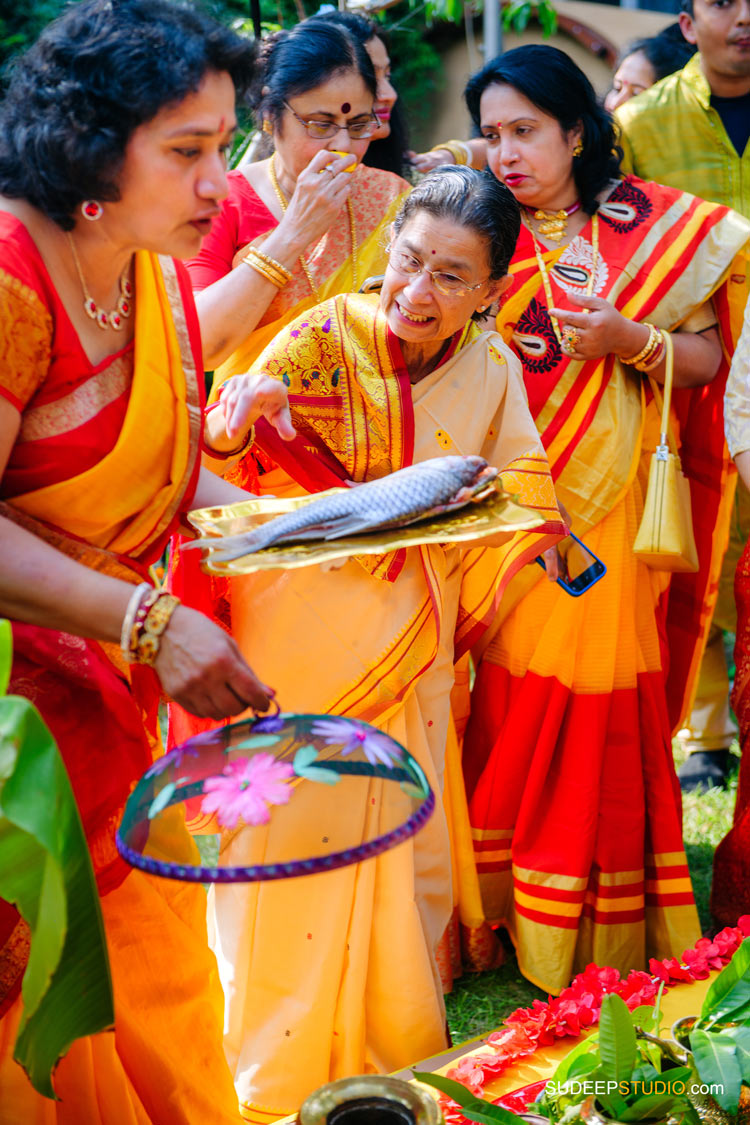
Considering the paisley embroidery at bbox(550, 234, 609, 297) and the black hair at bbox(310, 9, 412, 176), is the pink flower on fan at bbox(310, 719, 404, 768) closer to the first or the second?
the paisley embroidery at bbox(550, 234, 609, 297)

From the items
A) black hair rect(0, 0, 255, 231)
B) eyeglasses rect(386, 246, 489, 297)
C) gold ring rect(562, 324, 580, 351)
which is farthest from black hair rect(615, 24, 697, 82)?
black hair rect(0, 0, 255, 231)

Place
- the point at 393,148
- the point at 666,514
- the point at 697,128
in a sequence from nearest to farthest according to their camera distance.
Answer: the point at 666,514
the point at 393,148
the point at 697,128

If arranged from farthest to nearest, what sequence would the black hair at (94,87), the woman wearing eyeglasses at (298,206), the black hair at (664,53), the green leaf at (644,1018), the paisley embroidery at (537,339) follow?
the black hair at (664,53), the paisley embroidery at (537,339), the woman wearing eyeglasses at (298,206), the green leaf at (644,1018), the black hair at (94,87)

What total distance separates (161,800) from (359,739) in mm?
258

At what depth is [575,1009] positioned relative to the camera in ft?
7.35

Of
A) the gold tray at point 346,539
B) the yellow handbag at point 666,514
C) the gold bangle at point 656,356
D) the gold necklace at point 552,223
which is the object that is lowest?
the yellow handbag at point 666,514

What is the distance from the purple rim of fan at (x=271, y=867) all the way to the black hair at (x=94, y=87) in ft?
2.95

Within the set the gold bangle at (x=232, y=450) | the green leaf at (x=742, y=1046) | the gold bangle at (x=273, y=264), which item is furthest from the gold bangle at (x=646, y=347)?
the green leaf at (x=742, y=1046)

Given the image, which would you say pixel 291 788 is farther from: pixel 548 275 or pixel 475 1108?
pixel 548 275

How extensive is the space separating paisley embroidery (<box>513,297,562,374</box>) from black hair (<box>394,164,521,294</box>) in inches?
27.7

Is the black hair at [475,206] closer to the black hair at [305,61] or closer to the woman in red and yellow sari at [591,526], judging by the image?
the black hair at [305,61]

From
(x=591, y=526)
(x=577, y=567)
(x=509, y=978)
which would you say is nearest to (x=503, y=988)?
(x=509, y=978)

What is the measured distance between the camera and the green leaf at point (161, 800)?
1469 millimetres

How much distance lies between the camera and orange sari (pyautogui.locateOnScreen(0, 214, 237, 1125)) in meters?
1.70
